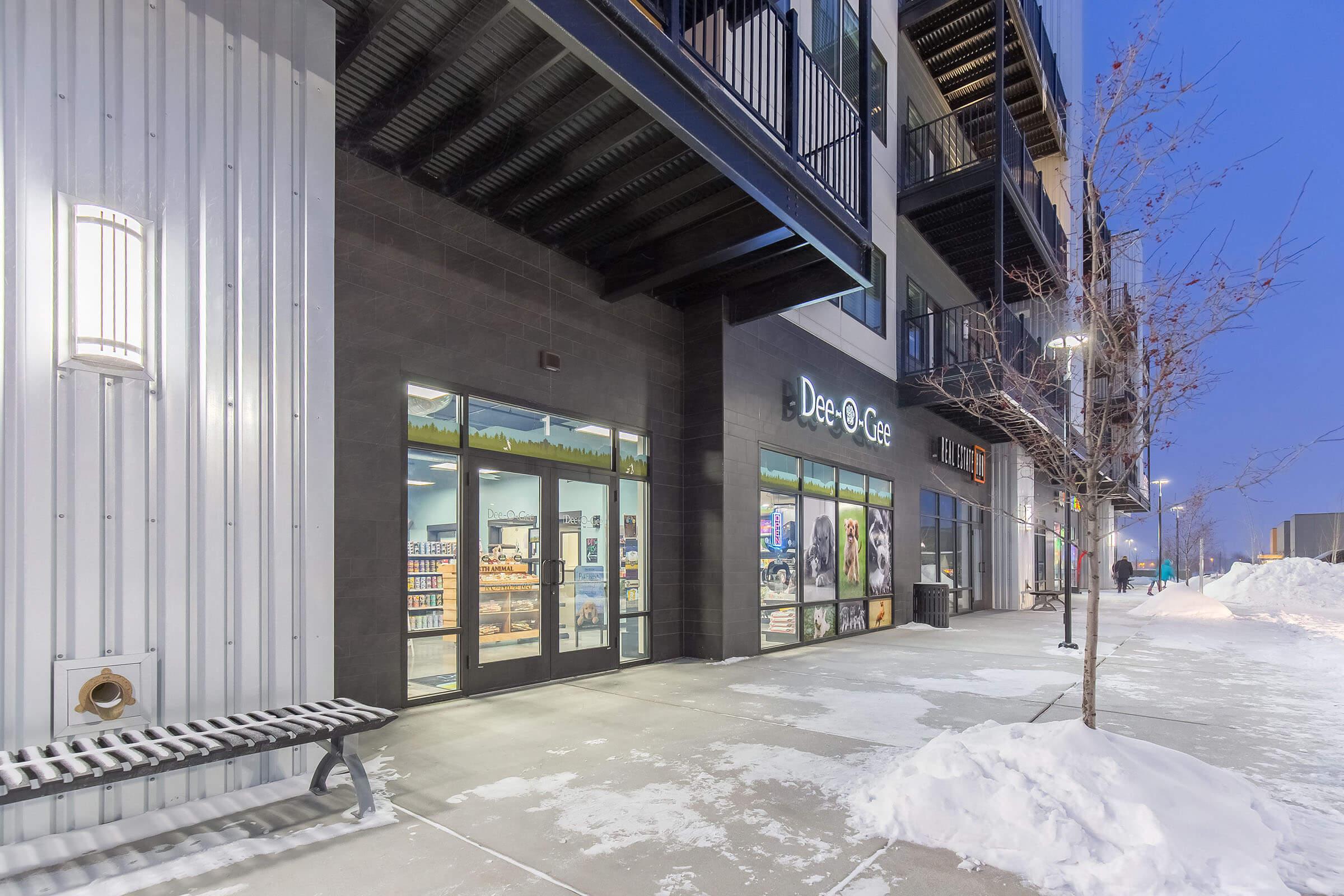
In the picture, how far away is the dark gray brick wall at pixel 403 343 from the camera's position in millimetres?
6020

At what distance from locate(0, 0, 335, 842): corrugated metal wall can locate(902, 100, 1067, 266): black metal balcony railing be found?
11955 millimetres

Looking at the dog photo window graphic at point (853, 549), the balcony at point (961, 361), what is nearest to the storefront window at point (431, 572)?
the dog photo window graphic at point (853, 549)

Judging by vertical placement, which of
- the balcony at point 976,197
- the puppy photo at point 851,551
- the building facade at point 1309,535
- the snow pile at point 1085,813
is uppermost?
the balcony at point 976,197

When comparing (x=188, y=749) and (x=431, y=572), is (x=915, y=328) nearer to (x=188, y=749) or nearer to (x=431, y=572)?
(x=431, y=572)

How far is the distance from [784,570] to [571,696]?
448 cm

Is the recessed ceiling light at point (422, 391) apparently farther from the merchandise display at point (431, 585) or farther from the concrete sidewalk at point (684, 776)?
the concrete sidewalk at point (684, 776)

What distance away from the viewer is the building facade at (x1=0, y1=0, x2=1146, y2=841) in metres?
3.68

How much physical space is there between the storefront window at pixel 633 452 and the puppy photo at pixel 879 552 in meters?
5.44

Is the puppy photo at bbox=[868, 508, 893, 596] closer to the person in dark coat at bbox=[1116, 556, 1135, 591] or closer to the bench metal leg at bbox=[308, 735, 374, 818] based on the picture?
the bench metal leg at bbox=[308, 735, 374, 818]

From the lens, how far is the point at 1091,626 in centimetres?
451

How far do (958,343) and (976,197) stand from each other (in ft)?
12.5

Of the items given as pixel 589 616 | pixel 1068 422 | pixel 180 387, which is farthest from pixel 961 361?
pixel 180 387

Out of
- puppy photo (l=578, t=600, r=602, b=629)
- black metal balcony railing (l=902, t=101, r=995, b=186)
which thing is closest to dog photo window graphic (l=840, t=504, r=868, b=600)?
puppy photo (l=578, t=600, r=602, b=629)

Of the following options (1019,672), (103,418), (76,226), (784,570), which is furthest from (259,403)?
(1019,672)
